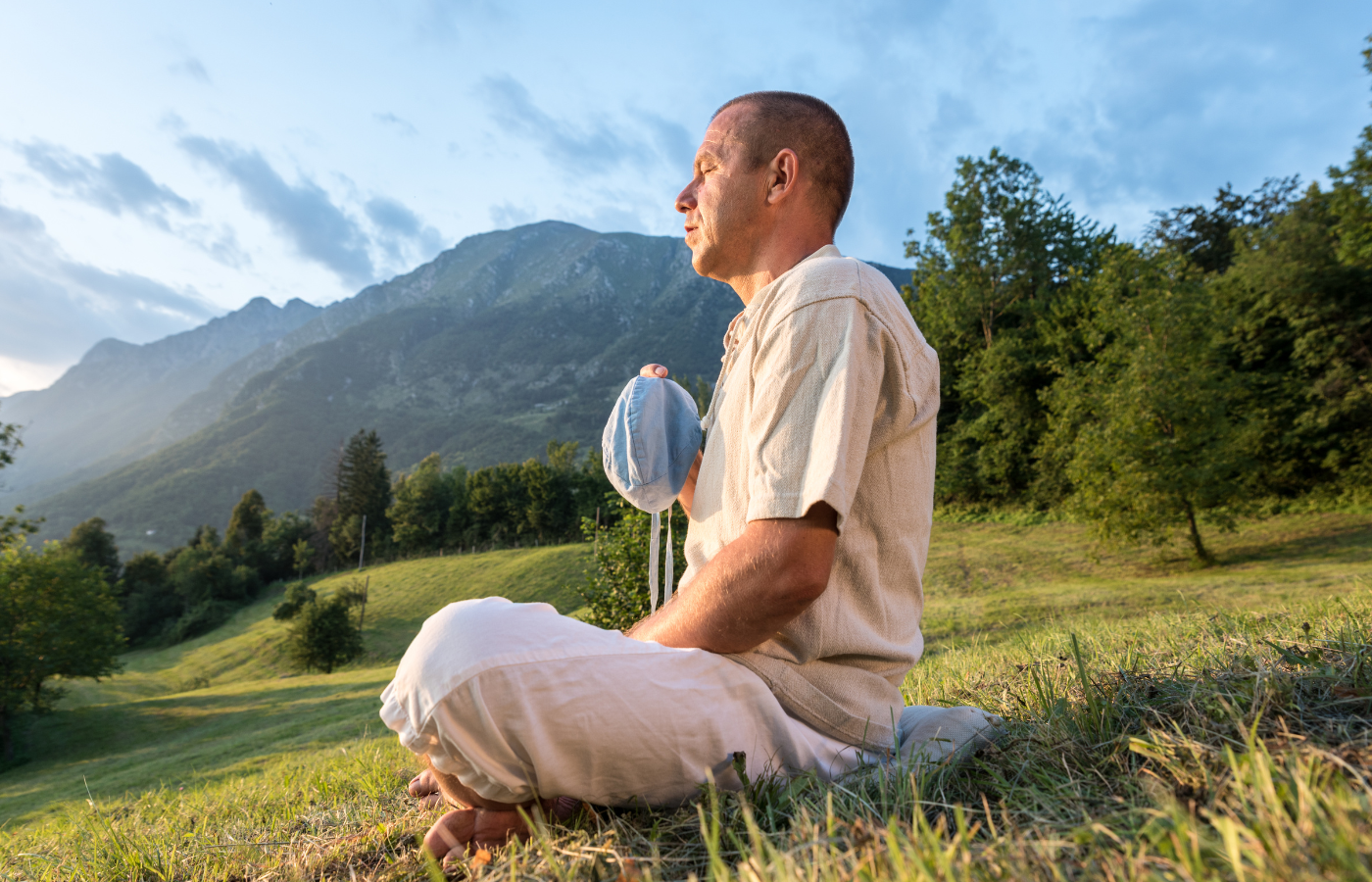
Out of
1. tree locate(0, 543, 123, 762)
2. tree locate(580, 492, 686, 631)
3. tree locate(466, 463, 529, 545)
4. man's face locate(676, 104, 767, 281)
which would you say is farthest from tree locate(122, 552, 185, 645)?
man's face locate(676, 104, 767, 281)

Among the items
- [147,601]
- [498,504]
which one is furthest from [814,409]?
[147,601]

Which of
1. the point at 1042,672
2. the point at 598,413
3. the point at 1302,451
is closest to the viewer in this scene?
the point at 1042,672

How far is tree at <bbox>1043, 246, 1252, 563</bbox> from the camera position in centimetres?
1378

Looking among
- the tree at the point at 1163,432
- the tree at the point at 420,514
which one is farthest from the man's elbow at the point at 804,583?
the tree at the point at 420,514

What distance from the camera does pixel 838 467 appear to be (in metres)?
1.27

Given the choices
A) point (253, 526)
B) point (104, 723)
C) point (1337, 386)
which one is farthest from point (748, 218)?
point (253, 526)

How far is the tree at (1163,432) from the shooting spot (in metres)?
13.8

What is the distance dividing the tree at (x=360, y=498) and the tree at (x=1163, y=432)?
60.8m

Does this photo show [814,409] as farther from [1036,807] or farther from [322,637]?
[322,637]

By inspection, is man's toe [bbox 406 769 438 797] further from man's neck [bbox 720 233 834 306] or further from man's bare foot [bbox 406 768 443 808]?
man's neck [bbox 720 233 834 306]

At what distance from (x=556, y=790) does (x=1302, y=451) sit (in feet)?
80.5

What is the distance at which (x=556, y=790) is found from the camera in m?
1.35

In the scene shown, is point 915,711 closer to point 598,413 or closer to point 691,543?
point 691,543

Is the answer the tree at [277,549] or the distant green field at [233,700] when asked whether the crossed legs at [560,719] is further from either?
the tree at [277,549]
